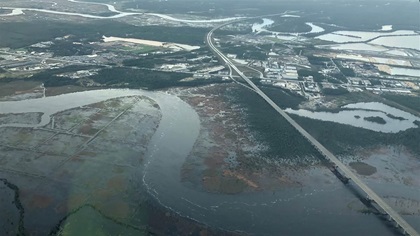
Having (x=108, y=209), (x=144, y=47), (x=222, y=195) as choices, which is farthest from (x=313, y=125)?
(x=144, y=47)

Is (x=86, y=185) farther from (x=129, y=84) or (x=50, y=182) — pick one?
(x=129, y=84)

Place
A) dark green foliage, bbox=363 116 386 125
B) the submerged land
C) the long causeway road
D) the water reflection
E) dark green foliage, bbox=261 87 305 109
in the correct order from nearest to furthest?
the long causeway road < the submerged land < the water reflection < dark green foliage, bbox=363 116 386 125 < dark green foliage, bbox=261 87 305 109

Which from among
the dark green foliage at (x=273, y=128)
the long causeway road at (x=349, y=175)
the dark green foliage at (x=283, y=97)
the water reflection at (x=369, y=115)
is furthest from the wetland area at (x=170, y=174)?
the dark green foliage at (x=283, y=97)

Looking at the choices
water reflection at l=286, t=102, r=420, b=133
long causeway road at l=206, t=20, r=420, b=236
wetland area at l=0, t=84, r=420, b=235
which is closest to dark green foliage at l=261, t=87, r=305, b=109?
long causeway road at l=206, t=20, r=420, b=236

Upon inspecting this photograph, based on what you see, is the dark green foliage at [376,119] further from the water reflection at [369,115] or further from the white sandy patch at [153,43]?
the white sandy patch at [153,43]

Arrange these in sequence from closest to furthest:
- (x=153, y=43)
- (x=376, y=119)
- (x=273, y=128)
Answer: (x=273, y=128) → (x=376, y=119) → (x=153, y=43)

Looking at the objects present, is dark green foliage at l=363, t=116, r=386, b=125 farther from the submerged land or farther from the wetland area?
the wetland area

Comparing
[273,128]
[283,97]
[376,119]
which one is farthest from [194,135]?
[376,119]

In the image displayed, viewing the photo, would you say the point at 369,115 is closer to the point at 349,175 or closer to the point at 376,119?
the point at 376,119
